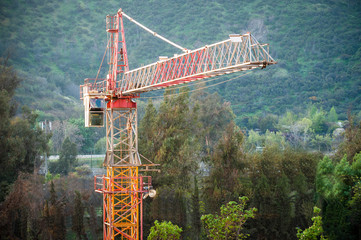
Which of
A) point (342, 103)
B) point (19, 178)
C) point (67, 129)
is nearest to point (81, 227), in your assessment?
point (19, 178)

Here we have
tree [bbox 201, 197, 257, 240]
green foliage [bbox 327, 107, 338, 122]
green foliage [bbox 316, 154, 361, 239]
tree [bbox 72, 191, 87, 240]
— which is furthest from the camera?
green foliage [bbox 327, 107, 338, 122]

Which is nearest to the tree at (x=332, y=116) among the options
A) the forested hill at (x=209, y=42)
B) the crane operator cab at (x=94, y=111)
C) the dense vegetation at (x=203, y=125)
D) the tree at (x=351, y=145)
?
the dense vegetation at (x=203, y=125)

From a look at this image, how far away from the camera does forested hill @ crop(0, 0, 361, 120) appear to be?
114 m

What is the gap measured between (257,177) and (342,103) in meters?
69.5

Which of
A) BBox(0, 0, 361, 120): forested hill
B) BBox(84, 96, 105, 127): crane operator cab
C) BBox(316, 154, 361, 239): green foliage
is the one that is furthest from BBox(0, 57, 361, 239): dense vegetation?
BBox(0, 0, 361, 120): forested hill

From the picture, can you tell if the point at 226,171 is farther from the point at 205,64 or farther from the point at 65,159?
the point at 65,159

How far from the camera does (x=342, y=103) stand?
366 feet

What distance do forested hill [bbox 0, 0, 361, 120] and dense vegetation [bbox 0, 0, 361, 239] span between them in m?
0.36

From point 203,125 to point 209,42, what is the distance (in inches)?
2677

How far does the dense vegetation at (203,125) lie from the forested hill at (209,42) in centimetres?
36

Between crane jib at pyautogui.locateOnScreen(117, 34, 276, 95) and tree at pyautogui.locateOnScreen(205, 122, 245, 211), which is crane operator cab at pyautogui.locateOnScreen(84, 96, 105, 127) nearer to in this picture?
Result: crane jib at pyautogui.locateOnScreen(117, 34, 276, 95)

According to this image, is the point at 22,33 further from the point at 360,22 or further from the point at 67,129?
the point at 360,22

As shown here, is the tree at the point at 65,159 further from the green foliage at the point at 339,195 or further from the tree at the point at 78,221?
the green foliage at the point at 339,195

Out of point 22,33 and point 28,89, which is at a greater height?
point 22,33
